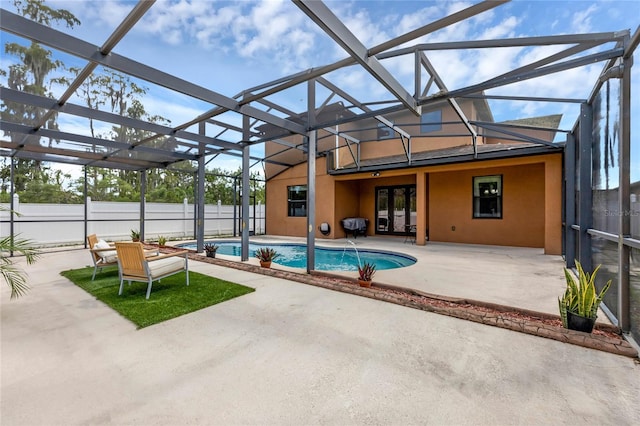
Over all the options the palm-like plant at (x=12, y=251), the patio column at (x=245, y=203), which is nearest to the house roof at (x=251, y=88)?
the patio column at (x=245, y=203)

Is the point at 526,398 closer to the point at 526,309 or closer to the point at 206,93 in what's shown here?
the point at 526,309

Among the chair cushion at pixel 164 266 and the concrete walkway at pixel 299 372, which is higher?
the chair cushion at pixel 164 266

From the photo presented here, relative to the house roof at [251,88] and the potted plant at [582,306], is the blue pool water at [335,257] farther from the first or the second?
the potted plant at [582,306]

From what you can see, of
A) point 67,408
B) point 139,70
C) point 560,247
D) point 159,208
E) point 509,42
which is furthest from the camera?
point 159,208

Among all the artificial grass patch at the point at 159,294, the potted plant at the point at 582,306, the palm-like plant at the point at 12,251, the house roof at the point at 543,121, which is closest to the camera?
the potted plant at the point at 582,306

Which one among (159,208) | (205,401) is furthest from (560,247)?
(159,208)

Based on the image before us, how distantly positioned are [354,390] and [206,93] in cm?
404

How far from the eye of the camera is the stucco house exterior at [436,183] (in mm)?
7645

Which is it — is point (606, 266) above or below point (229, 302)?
above

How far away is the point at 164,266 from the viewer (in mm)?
4223

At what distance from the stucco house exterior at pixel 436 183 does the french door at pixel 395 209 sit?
0.15ft

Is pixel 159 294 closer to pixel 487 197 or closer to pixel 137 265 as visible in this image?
pixel 137 265

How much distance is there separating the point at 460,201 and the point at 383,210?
3358 millimetres

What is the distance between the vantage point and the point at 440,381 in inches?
79.1
